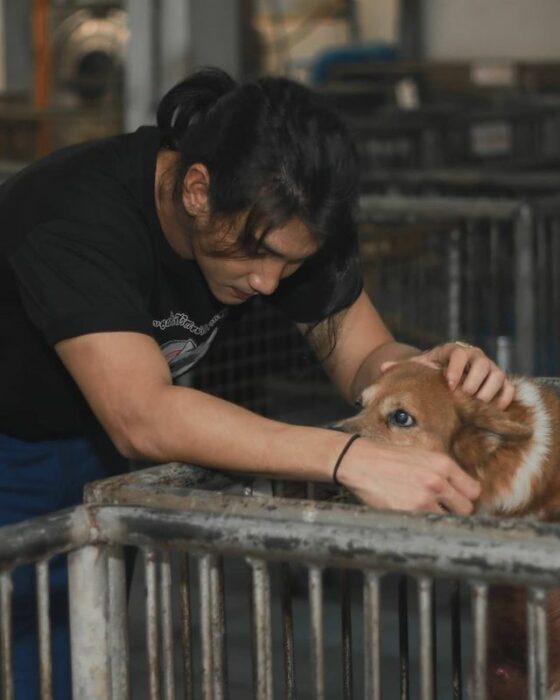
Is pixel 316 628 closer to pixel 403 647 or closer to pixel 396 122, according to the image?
pixel 403 647

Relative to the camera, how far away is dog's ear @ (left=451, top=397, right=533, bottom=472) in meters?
3.00

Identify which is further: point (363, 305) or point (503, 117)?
point (503, 117)

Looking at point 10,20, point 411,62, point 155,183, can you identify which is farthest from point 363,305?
point 10,20

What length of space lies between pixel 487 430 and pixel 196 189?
35.1 inches

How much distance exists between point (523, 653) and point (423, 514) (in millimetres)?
967

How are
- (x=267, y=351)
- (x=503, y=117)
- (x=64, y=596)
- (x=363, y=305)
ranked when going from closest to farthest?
(x=64, y=596), (x=363, y=305), (x=267, y=351), (x=503, y=117)

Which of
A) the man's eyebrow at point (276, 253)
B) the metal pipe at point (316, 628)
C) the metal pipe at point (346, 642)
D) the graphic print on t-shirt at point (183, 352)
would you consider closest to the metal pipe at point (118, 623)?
the metal pipe at point (316, 628)

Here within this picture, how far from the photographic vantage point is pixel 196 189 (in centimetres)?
255

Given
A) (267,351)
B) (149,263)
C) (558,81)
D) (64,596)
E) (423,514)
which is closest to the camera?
(423,514)

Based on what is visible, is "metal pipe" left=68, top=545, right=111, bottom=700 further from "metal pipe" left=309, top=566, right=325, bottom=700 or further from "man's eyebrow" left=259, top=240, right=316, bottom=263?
"man's eyebrow" left=259, top=240, right=316, bottom=263

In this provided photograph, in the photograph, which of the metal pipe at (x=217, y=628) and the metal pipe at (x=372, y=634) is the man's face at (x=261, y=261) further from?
the metal pipe at (x=372, y=634)

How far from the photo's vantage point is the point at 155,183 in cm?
269

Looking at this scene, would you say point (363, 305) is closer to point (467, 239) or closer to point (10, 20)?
point (467, 239)

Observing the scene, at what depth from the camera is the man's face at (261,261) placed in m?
2.50
